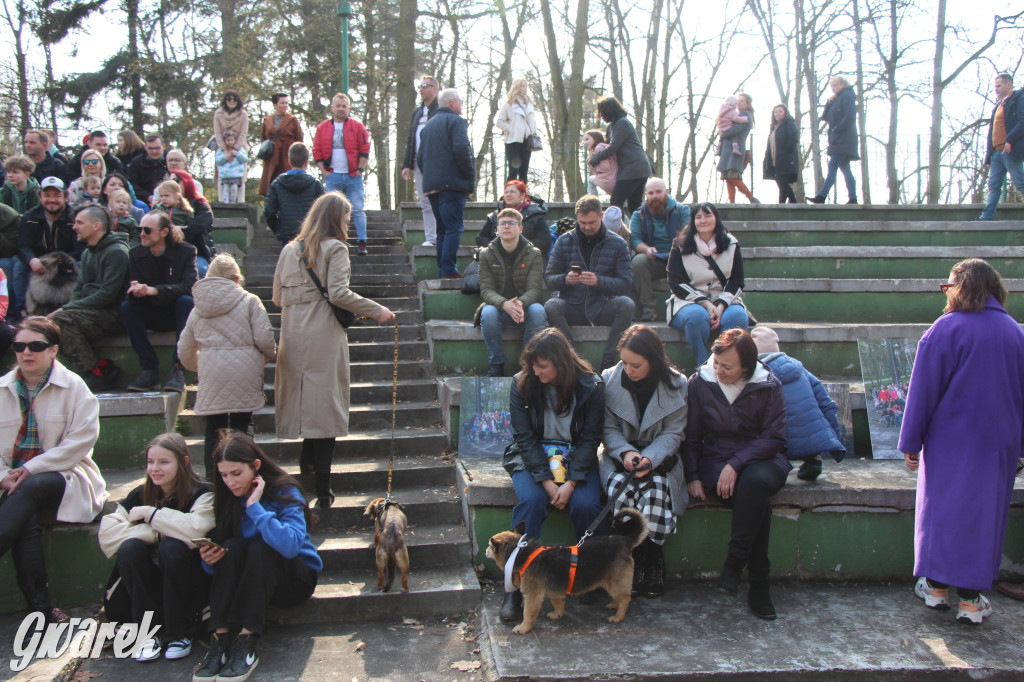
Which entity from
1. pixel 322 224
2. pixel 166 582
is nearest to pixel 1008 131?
pixel 322 224

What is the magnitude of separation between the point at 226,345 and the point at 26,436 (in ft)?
3.63

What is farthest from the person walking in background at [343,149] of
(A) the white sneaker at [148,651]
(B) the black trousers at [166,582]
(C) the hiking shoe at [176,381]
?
(A) the white sneaker at [148,651]

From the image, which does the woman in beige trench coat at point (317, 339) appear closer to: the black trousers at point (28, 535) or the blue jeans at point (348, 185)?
the black trousers at point (28, 535)

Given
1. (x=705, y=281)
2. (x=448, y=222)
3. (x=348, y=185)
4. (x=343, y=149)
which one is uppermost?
(x=343, y=149)

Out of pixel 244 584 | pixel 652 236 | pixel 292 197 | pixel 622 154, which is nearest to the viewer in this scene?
pixel 244 584

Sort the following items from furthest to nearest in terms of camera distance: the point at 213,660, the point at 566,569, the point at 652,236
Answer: the point at 652,236 < the point at 566,569 < the point at 213,660

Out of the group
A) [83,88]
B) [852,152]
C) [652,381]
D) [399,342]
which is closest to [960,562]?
[652,381]

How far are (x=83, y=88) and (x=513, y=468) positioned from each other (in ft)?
51.6

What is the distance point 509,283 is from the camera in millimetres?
5891

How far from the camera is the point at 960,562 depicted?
350cm

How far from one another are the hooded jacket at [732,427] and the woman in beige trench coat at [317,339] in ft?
6.08

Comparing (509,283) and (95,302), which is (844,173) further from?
(95,302)

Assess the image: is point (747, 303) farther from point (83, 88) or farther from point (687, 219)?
point (83, 88)

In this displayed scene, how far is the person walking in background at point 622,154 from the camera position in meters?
7.62
